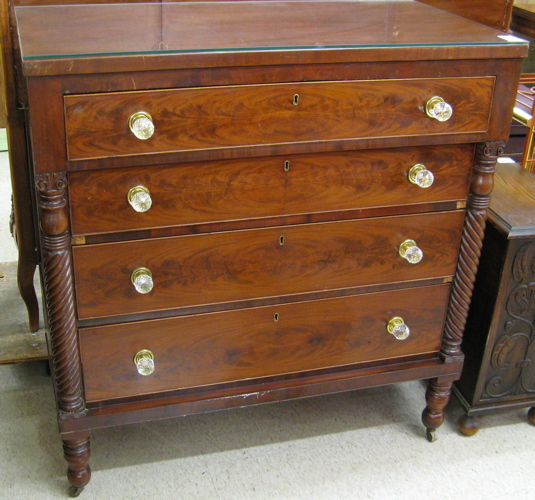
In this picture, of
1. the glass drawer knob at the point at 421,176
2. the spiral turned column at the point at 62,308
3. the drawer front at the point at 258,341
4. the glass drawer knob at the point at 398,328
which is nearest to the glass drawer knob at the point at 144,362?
the drawer front at the point at 258,341

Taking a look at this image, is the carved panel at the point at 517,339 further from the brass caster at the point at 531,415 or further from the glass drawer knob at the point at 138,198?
the glass drawer knob at the point at 138,198

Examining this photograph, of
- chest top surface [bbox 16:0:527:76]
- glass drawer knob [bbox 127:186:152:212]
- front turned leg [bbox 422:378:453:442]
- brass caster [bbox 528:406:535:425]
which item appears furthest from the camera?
brass caster [bbox 528:406:535:425]

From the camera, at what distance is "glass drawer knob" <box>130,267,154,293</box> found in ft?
5.01

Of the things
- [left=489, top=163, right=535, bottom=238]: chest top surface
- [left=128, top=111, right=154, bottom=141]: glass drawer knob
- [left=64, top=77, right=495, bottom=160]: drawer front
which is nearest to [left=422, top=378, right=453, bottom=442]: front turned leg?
[left=489, top=163, right=535, bottom=238]: chest top surface

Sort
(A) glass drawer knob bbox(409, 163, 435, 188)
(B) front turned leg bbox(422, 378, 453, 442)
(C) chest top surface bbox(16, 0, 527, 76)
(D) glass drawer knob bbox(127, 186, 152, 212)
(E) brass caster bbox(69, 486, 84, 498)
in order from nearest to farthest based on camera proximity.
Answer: (C) chest top surface bbox(16, 0, 527, 76) < (D) glass drawer knob bbox(127, 186, 152, 212) < (A) glass drawer knob bbox(409, 163, 435, 188) < (E) brass caster bbox(69, 486, 84, 498) < (B) front turned leg bbox(422, 378, 453, 442)

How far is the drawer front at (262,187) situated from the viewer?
1448 millimetres

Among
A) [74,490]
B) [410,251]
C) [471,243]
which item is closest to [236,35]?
[410,251]

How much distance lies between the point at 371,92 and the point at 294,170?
0.22 m

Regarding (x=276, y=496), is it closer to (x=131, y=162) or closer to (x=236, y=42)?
(x=131, y=162)

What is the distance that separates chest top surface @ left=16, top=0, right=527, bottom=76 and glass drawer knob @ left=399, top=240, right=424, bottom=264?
42cm

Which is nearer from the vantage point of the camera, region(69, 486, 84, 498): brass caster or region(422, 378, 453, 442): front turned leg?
region(69, 486, 84, 498): brass caster

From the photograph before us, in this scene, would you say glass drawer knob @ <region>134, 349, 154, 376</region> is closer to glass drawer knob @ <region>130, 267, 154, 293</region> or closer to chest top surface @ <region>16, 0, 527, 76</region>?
glass drawer knob @ <region>130, 267, 154, 293</region>

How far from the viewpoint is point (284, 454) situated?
191cm

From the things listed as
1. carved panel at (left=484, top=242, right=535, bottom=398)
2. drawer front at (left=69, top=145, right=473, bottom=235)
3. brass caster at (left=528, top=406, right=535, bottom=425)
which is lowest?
brass caster at (left=528, top=406, right=535, bottom=425)
